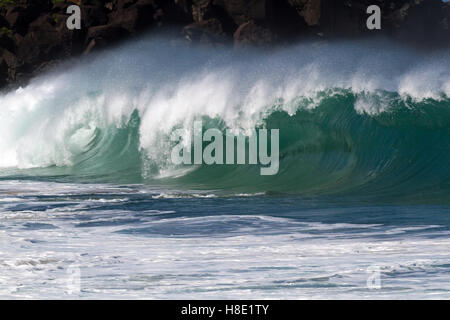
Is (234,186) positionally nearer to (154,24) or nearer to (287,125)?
(287,125)

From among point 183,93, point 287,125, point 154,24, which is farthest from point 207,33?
point 287,125

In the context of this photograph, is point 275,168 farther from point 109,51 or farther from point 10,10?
point 10,10

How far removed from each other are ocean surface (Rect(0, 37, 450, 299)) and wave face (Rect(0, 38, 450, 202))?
4 cm

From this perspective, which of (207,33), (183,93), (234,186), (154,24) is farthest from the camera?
(154,24)

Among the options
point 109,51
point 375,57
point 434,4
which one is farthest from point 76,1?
point 375,57

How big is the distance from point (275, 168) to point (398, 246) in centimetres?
697

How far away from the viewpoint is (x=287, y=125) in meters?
15.1

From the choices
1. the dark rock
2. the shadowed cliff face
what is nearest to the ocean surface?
the shadowed cliff face

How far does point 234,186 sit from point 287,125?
234 cm

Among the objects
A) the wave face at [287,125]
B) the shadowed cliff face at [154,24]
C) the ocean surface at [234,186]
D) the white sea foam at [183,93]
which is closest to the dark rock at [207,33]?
the shadowed cliff face at [154,24]

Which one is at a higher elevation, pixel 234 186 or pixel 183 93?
pixel 183 93

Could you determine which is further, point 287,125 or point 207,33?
point 207,33

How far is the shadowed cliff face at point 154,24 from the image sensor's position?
56750mm

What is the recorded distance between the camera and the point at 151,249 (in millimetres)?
7371
